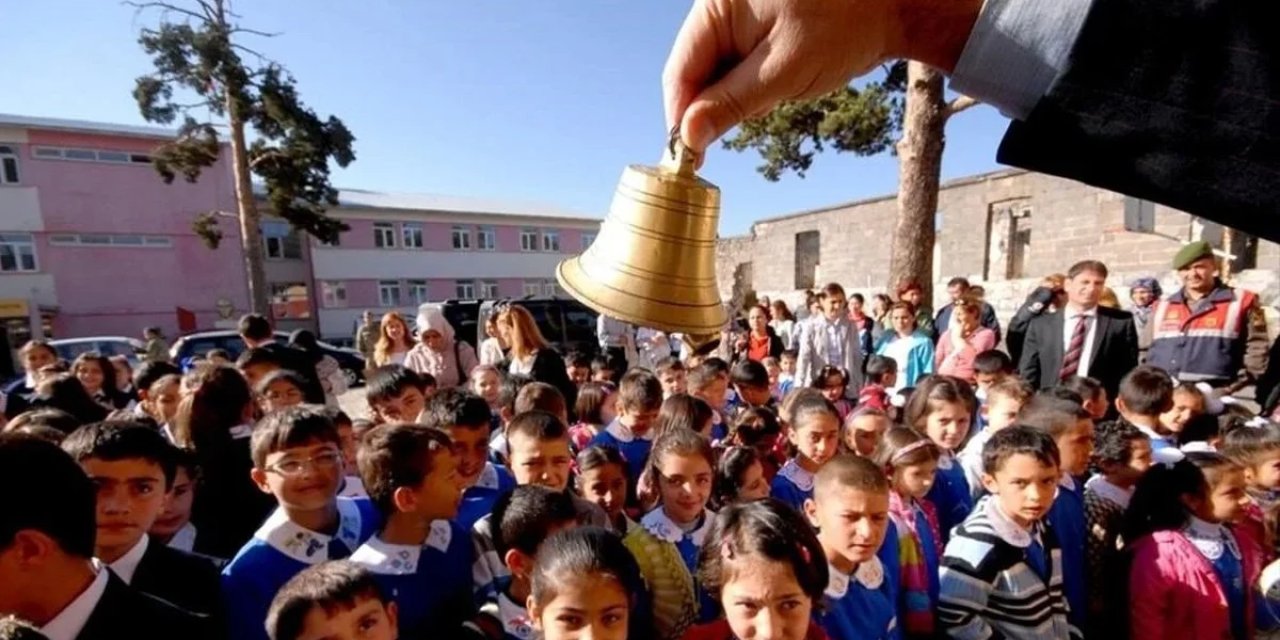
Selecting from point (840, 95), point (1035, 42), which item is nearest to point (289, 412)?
point (1035, 42)

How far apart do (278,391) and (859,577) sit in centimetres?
303

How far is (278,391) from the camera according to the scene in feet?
10.9

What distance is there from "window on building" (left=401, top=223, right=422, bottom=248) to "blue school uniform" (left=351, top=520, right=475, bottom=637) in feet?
89.3

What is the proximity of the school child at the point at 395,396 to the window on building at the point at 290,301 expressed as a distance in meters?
24.1

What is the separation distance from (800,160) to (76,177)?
23363mm

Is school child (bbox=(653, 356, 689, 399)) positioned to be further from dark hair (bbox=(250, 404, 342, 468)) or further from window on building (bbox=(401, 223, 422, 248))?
window on building (bbox=(401, 223, 422, 248))

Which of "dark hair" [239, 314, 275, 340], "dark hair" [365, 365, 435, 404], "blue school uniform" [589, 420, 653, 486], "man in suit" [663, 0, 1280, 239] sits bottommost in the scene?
"blue school uniform" [589, 420, 653, 486]

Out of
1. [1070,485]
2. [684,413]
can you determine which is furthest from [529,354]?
[1070,485]

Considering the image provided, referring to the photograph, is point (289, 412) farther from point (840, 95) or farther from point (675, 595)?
point (840, 95)

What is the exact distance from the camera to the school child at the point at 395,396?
11.8 feet

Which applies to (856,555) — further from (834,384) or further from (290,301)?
(290,301)

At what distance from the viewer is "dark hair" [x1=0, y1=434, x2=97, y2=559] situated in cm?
142

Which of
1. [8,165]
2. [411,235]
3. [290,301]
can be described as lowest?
[290,301]

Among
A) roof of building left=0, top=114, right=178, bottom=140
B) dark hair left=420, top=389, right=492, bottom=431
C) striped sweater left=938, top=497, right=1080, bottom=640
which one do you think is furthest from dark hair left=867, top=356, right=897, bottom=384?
roof of building left=0, top=114, right=178, bottom=140
